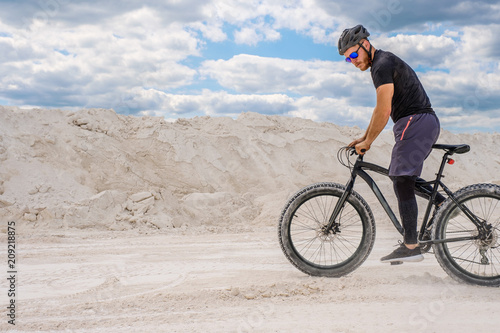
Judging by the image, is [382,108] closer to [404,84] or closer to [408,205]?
[404,84]

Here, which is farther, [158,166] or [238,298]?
[158,166]

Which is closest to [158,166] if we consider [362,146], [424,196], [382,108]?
[362,146]

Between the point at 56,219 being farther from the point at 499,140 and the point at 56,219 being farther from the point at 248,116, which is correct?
the point at 499,140

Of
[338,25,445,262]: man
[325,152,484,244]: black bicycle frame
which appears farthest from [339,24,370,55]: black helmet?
[325,152,484,244]: black bicycle frame

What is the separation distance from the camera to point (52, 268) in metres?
4.89

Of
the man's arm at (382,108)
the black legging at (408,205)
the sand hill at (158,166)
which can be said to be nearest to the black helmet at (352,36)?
the man's arm at (382,108)

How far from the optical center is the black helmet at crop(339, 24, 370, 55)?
3602mm

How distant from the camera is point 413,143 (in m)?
3.47

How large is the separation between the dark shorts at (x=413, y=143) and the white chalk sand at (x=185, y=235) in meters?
0.99

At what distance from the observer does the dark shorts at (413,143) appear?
3.46 metres

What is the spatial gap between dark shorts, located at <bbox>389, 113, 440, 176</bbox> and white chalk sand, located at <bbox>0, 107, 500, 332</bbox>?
3.24ft

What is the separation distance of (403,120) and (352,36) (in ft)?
2.84

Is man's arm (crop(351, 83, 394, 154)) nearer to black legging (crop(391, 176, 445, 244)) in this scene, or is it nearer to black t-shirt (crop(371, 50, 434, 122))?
black t-shirt (crop(371, 50, 434, 122))

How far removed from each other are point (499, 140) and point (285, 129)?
51.6ft
